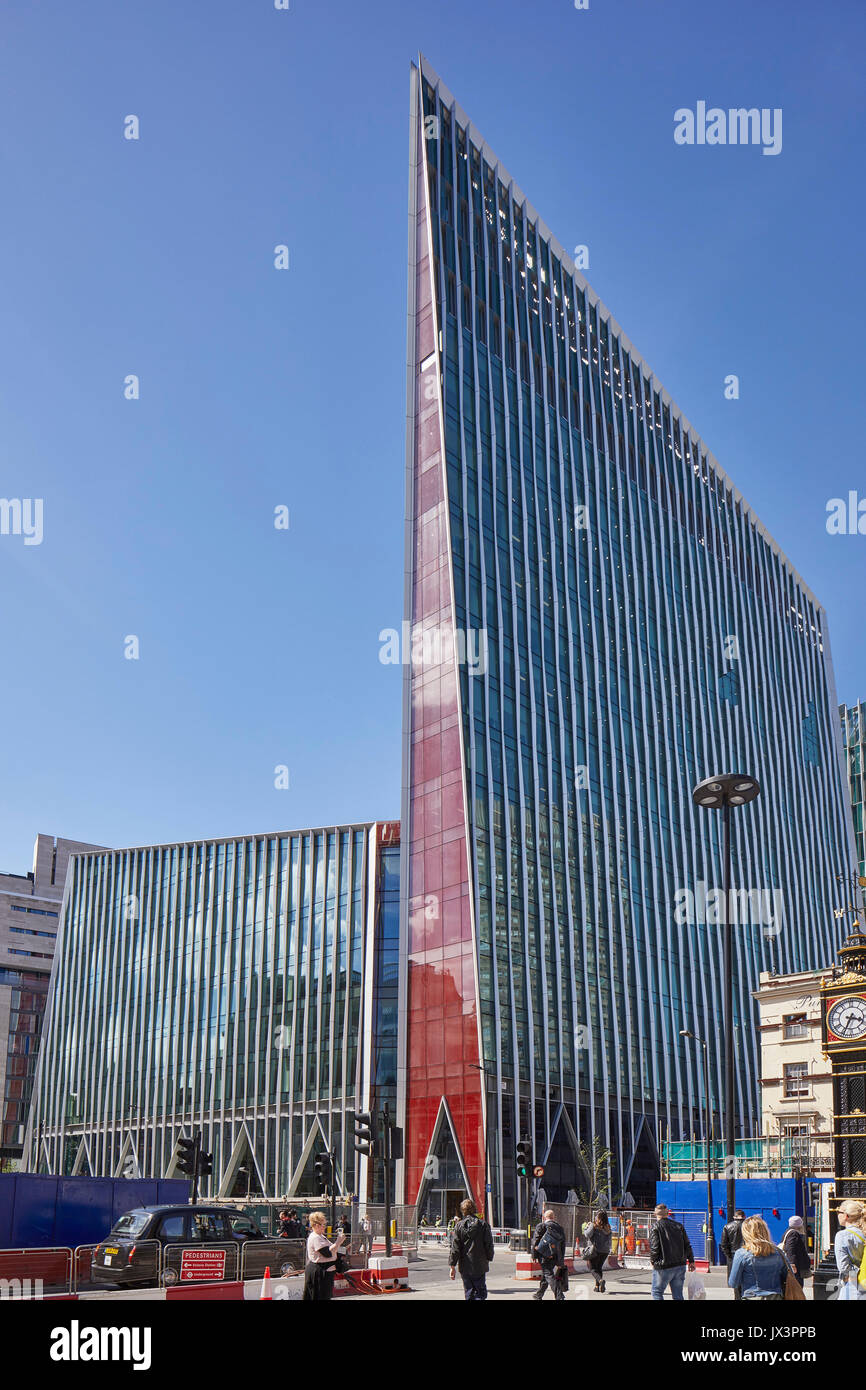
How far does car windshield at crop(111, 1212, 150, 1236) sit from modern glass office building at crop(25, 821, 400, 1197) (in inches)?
1749

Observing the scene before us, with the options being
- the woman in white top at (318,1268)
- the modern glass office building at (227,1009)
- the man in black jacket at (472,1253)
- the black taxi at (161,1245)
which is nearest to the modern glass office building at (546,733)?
the modern glass office building at (227,1009)

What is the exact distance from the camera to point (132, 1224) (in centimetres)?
2331

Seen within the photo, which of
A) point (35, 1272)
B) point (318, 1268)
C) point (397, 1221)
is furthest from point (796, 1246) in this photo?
point (397, 1221)

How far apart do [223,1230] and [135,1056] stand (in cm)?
6841

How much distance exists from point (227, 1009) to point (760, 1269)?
75.4 metres

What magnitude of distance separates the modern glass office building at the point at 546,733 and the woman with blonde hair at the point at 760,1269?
46274 millimetres

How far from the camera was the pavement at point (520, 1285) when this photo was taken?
22.6m

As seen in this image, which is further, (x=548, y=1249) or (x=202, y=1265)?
(x=202, y=1265)

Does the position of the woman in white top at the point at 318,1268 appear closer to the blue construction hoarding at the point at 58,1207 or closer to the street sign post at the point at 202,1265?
the street sign post at the point at 202,1265
